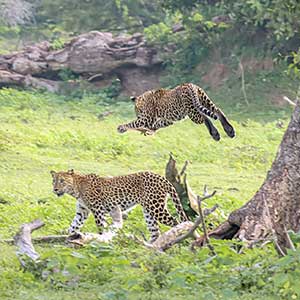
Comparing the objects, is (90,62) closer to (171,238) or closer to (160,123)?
(160,123)

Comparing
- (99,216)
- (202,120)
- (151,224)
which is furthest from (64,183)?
(202,120)

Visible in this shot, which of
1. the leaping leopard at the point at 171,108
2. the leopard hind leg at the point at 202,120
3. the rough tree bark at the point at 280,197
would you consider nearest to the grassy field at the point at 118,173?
the rough tree bark at the point at 280,197

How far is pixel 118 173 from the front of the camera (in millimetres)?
15930

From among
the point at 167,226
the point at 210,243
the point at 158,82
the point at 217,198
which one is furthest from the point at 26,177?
the point at 158,82

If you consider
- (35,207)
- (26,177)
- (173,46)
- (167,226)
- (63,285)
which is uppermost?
(63,285)

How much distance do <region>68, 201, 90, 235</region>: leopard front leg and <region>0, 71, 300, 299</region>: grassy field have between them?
31 cm

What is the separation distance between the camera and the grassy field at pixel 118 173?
7738 mm

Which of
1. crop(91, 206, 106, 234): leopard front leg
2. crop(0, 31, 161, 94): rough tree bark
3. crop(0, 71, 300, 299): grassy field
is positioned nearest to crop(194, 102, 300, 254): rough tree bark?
crop(0, 71, 300, 299): grassy field

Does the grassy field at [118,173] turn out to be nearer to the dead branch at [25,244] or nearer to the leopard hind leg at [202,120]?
the dead branch at [25,244]

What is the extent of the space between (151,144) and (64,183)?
6.86m

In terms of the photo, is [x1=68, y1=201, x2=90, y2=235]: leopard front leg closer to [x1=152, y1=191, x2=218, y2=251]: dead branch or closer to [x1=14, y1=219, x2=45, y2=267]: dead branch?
[x1=152, y1=191, x2=218, y2=251]: dead branch

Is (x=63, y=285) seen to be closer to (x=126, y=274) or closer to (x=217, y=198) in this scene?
(x=126, y=274)

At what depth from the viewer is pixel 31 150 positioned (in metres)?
17.4

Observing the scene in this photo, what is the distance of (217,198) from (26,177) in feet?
11.1
